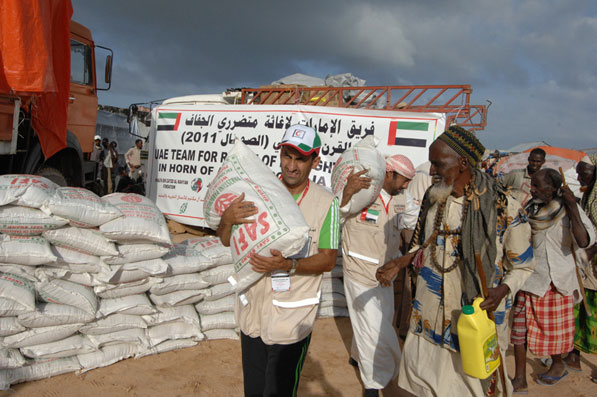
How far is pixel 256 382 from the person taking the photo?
1.97m

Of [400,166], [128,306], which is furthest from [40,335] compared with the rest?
[400,166]

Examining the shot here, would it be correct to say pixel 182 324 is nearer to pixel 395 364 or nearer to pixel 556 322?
pixel 395 364

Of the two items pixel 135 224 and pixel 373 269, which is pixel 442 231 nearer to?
pixel 373 269

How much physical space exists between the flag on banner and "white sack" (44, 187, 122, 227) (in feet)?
6.32

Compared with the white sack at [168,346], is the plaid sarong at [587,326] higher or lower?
higher

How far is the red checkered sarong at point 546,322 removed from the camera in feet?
11.3

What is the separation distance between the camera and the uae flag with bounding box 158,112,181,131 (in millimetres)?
7027

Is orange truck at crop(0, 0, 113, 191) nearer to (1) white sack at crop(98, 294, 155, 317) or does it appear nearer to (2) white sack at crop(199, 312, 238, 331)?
(1) white sack at crop(98, 294, 155, 317)

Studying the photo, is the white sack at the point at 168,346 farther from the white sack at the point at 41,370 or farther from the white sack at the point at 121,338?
the white sack at the point at 41,370

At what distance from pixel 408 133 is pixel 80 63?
4913mm

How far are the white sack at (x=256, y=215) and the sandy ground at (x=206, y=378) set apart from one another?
1.61m

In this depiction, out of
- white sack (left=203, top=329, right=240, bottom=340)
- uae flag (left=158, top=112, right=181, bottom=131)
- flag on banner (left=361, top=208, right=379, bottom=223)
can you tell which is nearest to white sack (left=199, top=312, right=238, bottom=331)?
white sack (left=203, top=329, right=240, bottom=340)

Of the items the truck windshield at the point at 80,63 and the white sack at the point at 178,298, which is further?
the truck windshield at the point at 80,63

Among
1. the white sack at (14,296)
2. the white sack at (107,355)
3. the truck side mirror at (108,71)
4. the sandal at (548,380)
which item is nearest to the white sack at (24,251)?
the white sack at (14,296)
